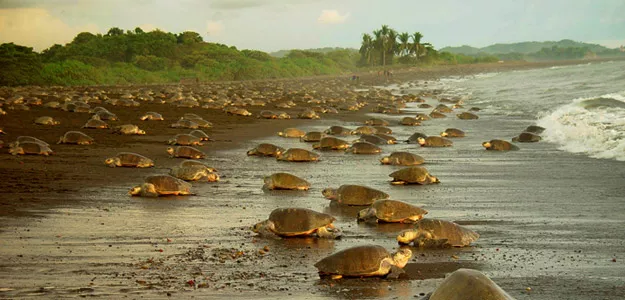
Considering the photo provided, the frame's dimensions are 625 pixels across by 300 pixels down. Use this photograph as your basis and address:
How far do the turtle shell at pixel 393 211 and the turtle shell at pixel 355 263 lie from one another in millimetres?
2517

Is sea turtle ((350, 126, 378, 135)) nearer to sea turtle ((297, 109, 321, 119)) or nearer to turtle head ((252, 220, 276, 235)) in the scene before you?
sea turtle ((297, 109, 321, 119))

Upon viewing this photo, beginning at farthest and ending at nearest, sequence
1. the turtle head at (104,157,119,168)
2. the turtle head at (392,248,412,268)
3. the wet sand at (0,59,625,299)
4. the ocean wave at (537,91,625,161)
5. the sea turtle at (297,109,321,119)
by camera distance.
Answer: the sea turtle at (297,109,321,119)
the ocean wave at (537,91,625,161)
the turtle head at (104,157,119,168)
the turtle head at (392,248,412,268)
the wet sand at (0,59,625,299)

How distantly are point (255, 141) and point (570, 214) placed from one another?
39.9ft

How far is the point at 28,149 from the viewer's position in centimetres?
1487

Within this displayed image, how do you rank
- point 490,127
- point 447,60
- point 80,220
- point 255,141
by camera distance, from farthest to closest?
point 447,60, point 490,127, point 255,141, point 80,220

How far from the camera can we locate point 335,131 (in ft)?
72.6

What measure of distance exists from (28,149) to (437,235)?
10226mm

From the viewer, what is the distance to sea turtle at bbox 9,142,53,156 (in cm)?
1474

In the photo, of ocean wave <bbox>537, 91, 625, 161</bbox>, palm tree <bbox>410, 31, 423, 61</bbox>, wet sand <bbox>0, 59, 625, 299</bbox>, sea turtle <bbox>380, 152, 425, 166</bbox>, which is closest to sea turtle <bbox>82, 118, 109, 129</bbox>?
wet sand <bbox>0, 59, 625, 299</bbox>

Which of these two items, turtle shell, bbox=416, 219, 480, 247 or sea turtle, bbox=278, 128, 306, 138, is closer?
turtle shell, bbox=416, 219, 480, 247

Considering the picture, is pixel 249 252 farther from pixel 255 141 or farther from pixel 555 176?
pixel 255 141

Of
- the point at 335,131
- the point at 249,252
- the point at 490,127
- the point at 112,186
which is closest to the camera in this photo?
the point at 249,252

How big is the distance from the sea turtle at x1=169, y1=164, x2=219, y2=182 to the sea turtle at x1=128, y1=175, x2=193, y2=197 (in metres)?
1.35

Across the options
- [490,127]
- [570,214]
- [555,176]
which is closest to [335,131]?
[490,127]
